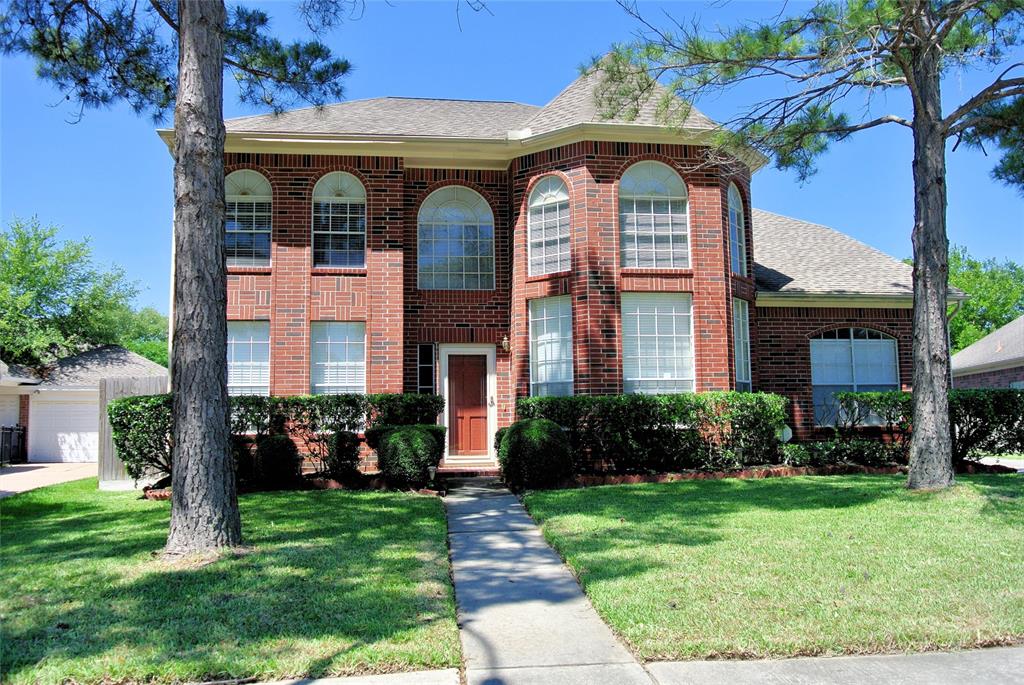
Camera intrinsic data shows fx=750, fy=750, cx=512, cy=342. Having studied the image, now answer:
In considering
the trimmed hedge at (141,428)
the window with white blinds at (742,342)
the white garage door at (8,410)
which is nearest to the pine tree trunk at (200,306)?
the trimmed hedge at (141,428)

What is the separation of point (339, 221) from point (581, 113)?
480cm

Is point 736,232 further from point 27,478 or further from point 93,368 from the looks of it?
point 93,368

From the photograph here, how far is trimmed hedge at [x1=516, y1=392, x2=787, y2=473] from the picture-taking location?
11.7 metres

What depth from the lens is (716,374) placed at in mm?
12906

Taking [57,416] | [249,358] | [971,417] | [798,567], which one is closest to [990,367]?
[971,417]

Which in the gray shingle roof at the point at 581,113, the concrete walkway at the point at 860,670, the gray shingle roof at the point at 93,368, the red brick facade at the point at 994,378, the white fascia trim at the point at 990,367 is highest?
the gray shingle roof at the point at 581,113

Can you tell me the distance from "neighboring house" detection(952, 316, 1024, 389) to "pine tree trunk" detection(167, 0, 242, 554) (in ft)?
88.3

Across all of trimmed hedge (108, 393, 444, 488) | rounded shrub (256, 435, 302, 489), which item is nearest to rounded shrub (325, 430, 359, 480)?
trimmed hedge (108, 393, 444, 488)

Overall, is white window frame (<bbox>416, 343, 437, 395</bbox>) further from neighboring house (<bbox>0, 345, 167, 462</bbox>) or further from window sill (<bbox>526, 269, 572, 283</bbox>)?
neighboring house (<bbox>0, 345, 167, 462</bbox>)

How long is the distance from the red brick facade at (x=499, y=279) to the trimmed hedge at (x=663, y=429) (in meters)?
0.75

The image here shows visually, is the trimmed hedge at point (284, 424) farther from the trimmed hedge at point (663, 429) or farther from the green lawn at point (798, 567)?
the green lawn at point (798, 567)

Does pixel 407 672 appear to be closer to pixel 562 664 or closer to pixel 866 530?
pixel 562 664

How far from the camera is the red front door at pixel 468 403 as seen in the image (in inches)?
551

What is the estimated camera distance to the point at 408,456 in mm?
10422
